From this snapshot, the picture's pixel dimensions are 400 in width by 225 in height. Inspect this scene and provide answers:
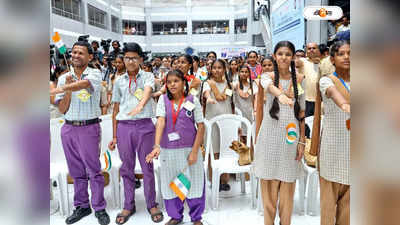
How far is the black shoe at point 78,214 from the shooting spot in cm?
221

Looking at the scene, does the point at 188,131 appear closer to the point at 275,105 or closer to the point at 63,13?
the point at 275,105

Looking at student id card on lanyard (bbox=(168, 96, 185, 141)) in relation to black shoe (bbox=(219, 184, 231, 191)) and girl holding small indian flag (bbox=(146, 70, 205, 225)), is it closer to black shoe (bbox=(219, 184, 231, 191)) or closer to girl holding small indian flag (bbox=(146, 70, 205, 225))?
girl holding small indian flag (bbox=(146, 70, 205, 225))

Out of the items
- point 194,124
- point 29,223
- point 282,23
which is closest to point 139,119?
point 194,124

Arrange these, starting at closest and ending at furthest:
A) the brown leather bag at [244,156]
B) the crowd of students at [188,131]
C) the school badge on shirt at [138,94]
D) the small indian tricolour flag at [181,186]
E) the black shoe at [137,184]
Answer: the crowd of students at [188,131]
the small indian tricolour flag at [181,186]
the school badge on shirt at [138,94]
the brown leather bag at [244,156]
the black shoe at [137,184]

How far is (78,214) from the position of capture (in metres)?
2.28

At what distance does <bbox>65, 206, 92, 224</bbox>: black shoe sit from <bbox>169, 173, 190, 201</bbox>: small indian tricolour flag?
2.97 feet

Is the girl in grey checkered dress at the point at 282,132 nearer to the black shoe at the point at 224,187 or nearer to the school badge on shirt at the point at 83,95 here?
the black shoe at the point at 224,187

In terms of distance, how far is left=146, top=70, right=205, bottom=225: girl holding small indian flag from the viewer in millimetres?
1976

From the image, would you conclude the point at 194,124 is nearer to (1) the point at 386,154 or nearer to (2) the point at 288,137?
(2) the point at 288,137

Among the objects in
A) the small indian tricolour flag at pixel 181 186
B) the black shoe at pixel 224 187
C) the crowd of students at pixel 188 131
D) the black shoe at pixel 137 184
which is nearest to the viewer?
the crowd of students at pixel 188 131

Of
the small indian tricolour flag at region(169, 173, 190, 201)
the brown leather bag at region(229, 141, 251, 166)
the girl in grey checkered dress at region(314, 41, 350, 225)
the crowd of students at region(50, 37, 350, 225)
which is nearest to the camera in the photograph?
the girl in grey checkered dress at region(314, 41, 350, 225)

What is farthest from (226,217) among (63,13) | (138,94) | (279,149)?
(63,13)

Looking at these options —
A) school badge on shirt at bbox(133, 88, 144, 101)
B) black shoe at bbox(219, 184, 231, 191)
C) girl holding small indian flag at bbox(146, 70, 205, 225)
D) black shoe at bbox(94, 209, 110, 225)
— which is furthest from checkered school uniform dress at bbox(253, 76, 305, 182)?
black shoe at bbox(94, 209, 110, 225)

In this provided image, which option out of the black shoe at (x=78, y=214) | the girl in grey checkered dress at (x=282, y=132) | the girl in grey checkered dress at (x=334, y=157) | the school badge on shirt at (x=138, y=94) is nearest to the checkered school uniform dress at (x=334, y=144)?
the girl in grey checkered dress at (x=334, y=157)
